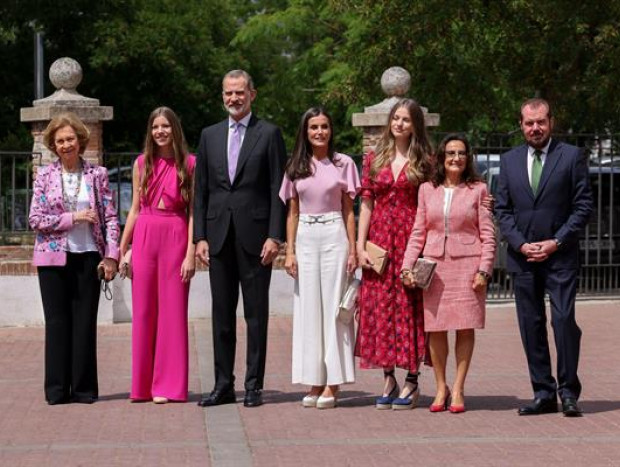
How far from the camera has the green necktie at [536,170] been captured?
966cm

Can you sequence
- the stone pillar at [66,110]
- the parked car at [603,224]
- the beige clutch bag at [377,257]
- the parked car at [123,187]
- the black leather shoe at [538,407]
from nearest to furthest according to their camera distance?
the black leather shoe at [538,407] < the beige clutch bag at [377,257] < the stone pillar at [66,110] < the parked car at [123,187] < the parked car at [603,224]

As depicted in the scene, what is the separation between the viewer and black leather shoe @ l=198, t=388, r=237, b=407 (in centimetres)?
1003

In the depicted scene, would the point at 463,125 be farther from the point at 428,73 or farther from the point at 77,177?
the point at 77,177

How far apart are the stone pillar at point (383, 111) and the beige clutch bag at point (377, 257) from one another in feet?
22.6

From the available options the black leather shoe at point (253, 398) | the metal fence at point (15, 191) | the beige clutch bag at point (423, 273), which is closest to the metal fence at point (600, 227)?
the metal fence at point (15, 191)

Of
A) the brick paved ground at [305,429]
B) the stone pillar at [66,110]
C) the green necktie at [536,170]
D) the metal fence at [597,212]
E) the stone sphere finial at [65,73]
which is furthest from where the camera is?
the metal fence at [597,212]

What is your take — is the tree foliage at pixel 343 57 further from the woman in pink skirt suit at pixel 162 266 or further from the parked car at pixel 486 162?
the woman in pink skirt suit at pixel 162 266

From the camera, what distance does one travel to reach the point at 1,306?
15977 millimetres

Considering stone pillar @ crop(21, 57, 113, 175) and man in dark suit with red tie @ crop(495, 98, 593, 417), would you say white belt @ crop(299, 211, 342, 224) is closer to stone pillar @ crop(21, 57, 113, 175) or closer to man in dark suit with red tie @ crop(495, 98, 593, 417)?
man in dark suit with red tie @ crop(495, 98, 593, 417)

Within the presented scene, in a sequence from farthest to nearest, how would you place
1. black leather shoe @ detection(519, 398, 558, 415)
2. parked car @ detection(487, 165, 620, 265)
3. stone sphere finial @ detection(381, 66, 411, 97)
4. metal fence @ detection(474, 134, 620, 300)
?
1. parked car @ detection(487, 165, 620, 265)
2. metal fence @ detection(474, 134, 620, 300)
3. stone sphere finial @ detection(381, 66, 411, 97)
4. black leather shoe @ detection(519, 398, 558, 415)

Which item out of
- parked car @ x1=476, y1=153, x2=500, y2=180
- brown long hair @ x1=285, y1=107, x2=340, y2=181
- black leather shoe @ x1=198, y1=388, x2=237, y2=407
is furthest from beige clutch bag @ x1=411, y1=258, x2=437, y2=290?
parked car @ x1=476, y1=153, x2=500, y2=180

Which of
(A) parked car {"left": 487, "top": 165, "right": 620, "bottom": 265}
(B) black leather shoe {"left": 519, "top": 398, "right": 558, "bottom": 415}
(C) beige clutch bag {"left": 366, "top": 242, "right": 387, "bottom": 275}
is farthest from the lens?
(A) parked car {"left": 487, "top": 165, "right": 620, "bottom": 265}

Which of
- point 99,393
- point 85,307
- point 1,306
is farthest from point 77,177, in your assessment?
point 1,306

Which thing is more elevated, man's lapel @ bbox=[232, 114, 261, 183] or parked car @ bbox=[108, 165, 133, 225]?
man's lapel @ bbox=[232, 114, 261, 183]
